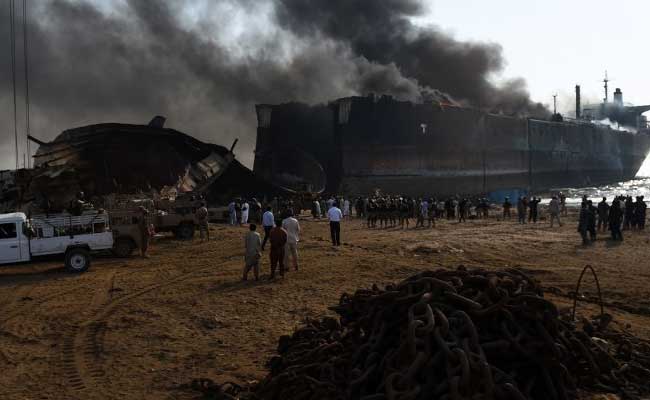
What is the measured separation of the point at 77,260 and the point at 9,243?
1483 millimetres

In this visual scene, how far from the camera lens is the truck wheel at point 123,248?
16.0m

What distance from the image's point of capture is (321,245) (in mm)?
17484

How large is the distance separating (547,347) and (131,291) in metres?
8.51

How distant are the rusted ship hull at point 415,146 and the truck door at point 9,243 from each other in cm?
3043

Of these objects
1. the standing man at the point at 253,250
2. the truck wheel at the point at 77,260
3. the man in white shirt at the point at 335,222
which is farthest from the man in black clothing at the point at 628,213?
the truck wheel at the point at 77,260

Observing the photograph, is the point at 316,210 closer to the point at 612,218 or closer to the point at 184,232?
the point at 184,232

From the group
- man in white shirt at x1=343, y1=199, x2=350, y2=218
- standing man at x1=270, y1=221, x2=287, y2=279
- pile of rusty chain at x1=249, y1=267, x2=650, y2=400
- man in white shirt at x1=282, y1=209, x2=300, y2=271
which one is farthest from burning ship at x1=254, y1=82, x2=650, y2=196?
pile of rusty chain at x1=249, y1=267, x2=650, y2=400

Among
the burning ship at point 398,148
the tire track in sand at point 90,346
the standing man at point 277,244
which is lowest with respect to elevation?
the tire track in sand at point 90,346

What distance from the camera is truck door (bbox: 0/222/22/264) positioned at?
1303cm

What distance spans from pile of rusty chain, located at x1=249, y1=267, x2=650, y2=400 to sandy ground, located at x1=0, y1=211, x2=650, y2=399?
1.57 metres

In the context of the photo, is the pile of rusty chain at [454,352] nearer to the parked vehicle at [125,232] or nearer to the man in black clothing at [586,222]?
the parked vehicle at [125,232]

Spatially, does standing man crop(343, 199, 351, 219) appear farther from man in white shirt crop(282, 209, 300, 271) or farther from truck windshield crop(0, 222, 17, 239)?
truck windshield crop(0, 222, 17, 239)

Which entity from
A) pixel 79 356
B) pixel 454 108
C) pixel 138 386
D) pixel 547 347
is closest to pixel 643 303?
pixel 547 347

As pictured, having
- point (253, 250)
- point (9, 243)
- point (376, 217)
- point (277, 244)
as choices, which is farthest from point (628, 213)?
point (9, 243)
